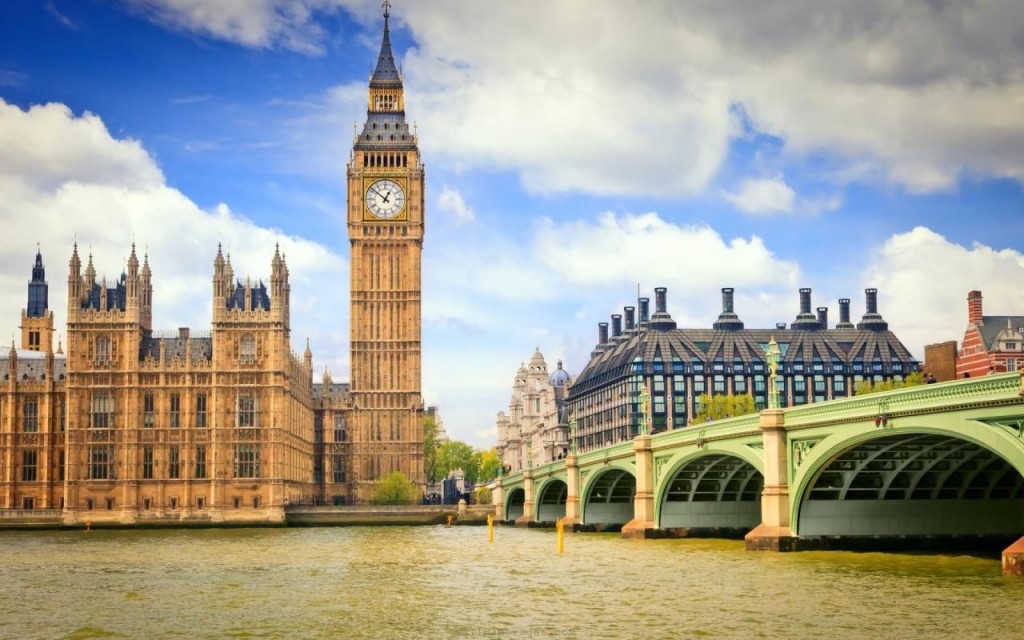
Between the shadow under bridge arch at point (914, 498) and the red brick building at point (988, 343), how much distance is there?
52.2 metres

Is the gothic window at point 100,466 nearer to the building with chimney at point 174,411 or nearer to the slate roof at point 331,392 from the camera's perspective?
the building with chimney at point 174,411

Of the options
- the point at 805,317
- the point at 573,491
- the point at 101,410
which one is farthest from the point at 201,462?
the point at 805,317

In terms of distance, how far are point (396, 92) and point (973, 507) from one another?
117 meters

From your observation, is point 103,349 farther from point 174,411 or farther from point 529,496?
point 529,496

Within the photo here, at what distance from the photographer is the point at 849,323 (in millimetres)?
183875

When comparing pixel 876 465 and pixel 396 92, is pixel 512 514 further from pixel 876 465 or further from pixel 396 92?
pixel 876 465

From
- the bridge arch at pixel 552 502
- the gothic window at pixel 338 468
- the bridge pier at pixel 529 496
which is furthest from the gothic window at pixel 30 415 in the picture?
the bridge arch at pixel 552 502

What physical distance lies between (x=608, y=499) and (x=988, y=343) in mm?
41430

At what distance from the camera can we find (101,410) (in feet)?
432

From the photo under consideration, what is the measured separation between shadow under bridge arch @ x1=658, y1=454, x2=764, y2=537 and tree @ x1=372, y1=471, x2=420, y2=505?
71.0 meters

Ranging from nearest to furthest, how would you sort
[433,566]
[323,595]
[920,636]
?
[920,636], [323,595], [433,566]

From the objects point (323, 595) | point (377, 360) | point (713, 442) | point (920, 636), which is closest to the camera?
point (920, 636)

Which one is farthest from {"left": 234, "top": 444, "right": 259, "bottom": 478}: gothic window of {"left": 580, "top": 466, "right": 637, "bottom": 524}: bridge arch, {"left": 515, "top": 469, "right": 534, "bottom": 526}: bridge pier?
{"left": 580, "top": 466, "right": 637, "bottom": 524}: bridge arch

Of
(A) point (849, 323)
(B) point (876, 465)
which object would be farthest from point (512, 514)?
(B) point (876, 465)
